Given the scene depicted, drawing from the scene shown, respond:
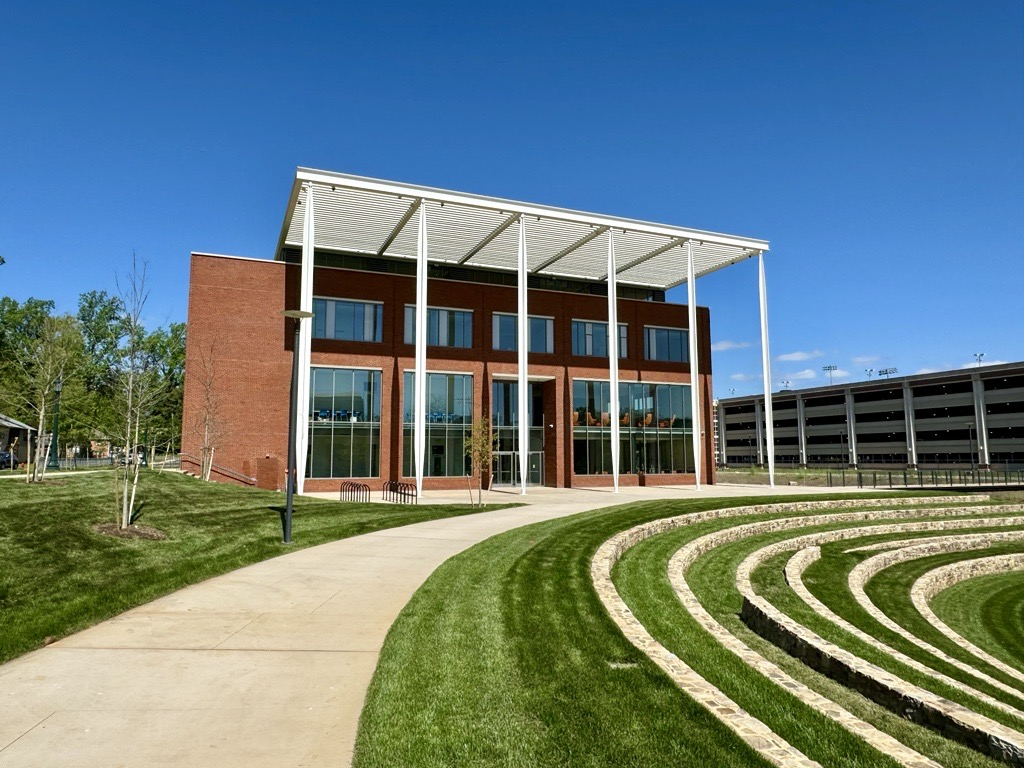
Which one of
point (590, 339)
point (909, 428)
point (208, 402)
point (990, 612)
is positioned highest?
point (590, 339)

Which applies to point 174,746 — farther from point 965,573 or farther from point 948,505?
point 948,505

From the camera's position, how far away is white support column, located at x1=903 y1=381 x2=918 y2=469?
289ft

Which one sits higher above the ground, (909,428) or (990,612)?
(909,428)

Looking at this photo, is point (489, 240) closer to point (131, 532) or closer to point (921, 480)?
point (131, 532)

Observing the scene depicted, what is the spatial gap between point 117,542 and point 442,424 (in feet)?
87.9

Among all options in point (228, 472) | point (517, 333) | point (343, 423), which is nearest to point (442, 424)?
point (343, 423)

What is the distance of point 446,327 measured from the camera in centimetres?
4134

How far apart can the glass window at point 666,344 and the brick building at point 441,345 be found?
0.13 metres

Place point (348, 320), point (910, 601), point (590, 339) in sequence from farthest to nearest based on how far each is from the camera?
point (590, 339), point (348, 320), point (910, 601)

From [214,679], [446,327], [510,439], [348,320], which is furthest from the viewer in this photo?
[510,439]

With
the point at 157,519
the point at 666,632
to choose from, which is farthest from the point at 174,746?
the point at 157,519

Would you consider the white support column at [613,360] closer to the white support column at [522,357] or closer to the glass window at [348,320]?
the white support column at [522,357]

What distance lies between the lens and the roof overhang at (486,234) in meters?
33.2

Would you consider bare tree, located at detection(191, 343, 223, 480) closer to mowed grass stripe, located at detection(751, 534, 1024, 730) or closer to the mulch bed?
the mulch bed
